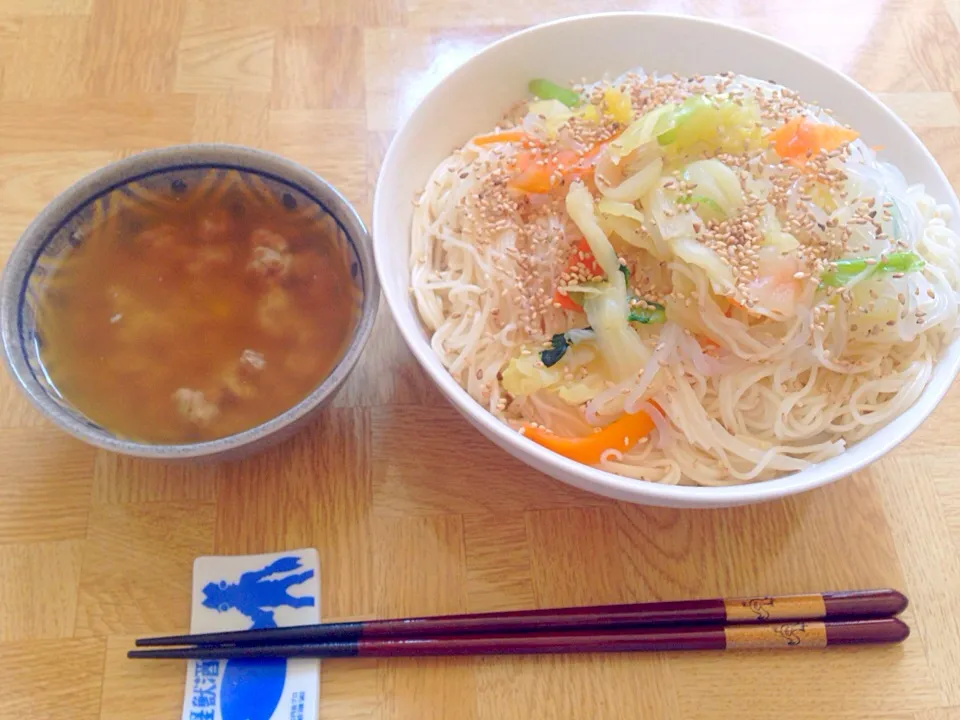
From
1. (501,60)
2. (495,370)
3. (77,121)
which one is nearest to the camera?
(495,370)

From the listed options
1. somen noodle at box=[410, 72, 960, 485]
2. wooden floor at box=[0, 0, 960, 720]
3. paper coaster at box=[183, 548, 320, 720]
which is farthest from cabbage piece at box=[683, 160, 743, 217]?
paper coaster at box=[183, 548, 320, 720]

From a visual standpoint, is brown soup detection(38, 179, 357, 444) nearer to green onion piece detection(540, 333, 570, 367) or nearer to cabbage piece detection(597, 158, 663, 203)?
green onion piece detection(540, 333, 570, 367)

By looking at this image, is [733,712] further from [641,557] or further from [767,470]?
[767,470]

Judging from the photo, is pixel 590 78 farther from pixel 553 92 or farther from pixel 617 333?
pixel 617 333

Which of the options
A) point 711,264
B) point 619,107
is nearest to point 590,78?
point 619,107

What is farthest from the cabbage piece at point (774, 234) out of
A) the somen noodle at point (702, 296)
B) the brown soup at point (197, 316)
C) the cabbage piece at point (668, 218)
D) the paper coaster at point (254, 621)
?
the paper coaster at point (254, 621)

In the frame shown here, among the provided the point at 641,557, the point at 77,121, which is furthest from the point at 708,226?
the point at 77,121
